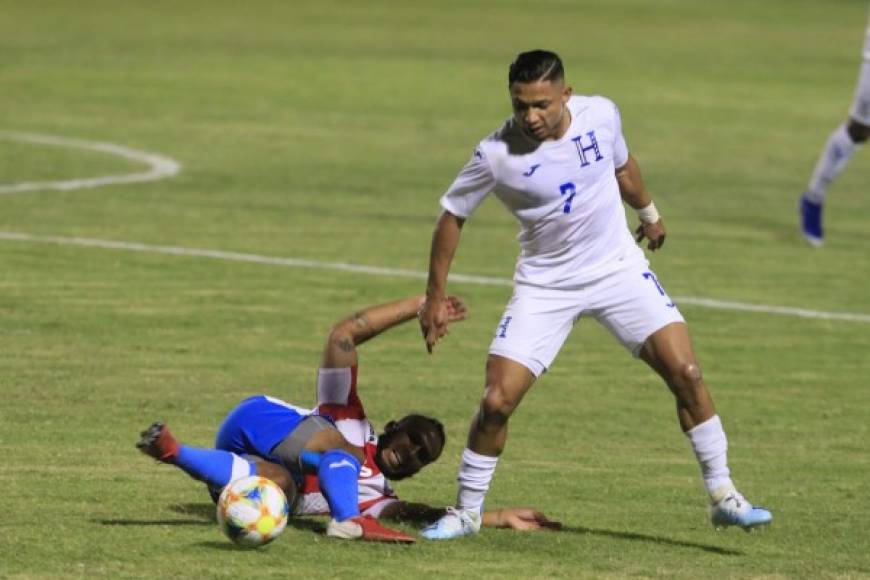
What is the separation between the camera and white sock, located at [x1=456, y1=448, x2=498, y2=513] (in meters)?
10.2

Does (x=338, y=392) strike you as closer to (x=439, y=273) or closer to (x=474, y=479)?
(x=474, y=479)

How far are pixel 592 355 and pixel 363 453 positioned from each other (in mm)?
5737

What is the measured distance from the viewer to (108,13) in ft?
162

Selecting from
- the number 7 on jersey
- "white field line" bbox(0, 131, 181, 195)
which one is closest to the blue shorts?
the number 7 on jersey

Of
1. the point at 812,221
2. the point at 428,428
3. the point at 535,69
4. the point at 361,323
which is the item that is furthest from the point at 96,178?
the point at 535,69

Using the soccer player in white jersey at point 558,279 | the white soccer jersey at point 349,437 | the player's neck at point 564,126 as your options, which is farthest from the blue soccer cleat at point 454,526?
the player's neck at point 564,126

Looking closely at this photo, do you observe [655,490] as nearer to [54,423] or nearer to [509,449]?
[509,449]

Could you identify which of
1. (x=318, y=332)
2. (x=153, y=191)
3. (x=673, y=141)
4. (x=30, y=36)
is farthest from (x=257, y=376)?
(x=30, y=36)

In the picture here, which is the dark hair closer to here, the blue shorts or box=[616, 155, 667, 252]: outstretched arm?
the blue shorts

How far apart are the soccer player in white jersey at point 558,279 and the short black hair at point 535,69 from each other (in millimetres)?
13

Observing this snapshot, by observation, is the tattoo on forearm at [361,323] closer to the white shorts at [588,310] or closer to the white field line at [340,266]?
the white shorts at [588,310]

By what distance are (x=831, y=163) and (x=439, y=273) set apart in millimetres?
Answer: 12843

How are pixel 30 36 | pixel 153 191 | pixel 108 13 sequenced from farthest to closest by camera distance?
pixel 108 13
pixel 30 36
pixel 153 191

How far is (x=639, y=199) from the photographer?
10.9 meters
